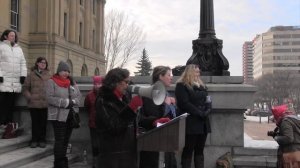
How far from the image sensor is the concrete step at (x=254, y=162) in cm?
779

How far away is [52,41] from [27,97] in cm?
3993

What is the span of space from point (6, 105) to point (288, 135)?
18.4 ft

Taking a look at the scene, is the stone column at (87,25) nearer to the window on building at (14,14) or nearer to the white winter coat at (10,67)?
the window on building at (14,14)

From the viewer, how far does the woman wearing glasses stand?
27.2ft

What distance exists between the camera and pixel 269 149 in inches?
324

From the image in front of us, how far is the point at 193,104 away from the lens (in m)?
7.02

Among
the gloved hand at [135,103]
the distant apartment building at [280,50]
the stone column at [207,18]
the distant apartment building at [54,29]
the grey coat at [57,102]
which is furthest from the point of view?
the distant apartment building at [280,50]

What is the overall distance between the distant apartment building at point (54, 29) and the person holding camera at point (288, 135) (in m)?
33.3

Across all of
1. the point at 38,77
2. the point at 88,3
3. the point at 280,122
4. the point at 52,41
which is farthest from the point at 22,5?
the point at 280,122

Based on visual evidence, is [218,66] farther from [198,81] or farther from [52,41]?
[52,41]

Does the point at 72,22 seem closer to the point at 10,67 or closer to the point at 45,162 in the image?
the point at 10,67

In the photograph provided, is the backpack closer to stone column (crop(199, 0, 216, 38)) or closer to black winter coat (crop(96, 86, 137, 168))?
stone column (crop(199, 0, 216, 38))

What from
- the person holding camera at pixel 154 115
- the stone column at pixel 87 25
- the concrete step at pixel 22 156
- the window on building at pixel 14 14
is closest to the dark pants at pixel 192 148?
the person holding camera at pixel 154 115

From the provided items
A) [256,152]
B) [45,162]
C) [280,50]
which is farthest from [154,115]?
[280,50]
